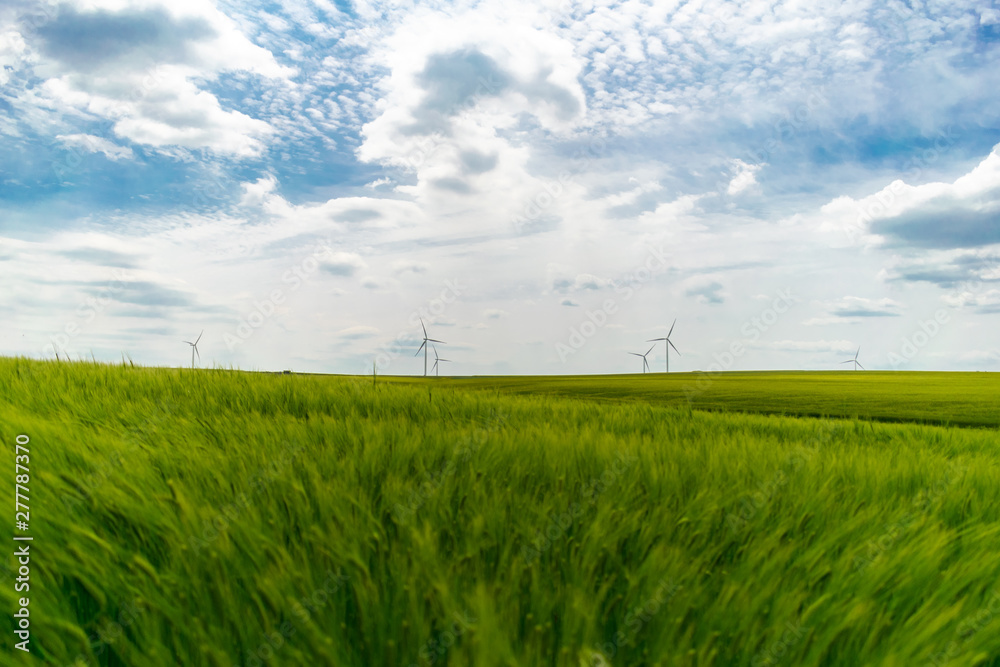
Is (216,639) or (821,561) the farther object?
(821,561)

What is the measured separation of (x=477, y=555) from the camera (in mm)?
2225

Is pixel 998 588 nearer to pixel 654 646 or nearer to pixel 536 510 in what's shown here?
pixel 654 646

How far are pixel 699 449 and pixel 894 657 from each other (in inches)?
131

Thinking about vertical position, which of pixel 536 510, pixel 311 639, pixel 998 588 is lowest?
pixel 998 588

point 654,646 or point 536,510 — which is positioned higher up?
point 536,510

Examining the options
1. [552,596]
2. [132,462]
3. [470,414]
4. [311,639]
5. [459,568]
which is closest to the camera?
[311,639]

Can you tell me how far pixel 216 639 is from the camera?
183 cm

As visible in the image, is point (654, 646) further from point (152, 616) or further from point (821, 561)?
point (152, 616)

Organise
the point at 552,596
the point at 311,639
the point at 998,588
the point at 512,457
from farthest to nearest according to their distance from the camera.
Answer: the point at 512,457 < the point at 998,588 < the point at 552,596 < the point at 311,639

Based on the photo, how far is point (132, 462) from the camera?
11.6 feet

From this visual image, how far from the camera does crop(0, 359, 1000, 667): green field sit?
182 centimetres

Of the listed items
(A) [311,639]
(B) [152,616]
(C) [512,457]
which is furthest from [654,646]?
(C) [512,457]

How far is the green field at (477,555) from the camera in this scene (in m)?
Result: 1.82

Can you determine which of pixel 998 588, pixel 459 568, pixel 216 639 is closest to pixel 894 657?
pixel 998 588
